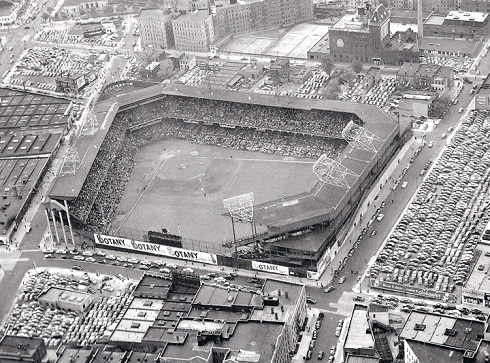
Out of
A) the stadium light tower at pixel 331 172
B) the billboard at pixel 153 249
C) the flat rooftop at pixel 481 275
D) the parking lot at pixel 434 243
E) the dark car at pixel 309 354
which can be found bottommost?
the parking lot at pixel 434 243

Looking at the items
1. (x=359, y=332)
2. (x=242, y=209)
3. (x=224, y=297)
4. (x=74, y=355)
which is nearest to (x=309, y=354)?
(x=359, y=332)

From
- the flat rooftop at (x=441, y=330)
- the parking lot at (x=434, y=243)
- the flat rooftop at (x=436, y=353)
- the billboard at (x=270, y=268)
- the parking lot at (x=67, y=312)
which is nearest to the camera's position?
the flat rooftop at (x=436, y=353)

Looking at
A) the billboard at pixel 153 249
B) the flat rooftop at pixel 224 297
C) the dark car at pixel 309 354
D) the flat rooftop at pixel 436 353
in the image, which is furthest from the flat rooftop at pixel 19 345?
the flat rooftop at pixel 436 353

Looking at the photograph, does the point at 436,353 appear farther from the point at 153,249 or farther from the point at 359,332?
the point at 153,249

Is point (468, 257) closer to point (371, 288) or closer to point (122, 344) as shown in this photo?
point (371, 288)

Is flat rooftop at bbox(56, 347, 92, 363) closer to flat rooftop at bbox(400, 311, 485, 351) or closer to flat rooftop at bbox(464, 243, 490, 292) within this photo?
flat rooftop at bbox(400, 311, 485, 351)

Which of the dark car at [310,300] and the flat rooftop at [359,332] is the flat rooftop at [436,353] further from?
the dark car at [310,300]

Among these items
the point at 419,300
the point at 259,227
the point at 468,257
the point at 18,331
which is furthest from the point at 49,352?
the point at 468,257

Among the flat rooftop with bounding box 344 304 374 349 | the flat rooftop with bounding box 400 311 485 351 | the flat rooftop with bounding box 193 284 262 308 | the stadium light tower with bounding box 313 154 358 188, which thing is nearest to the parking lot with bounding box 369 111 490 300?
the flat rooftop with bounding box 400 311 485 351
